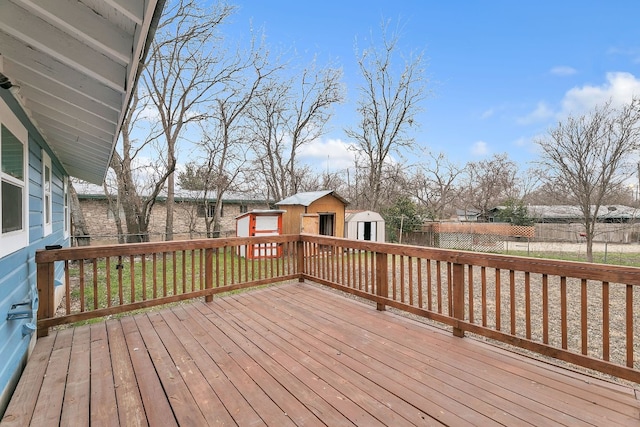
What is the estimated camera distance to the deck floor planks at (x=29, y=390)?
5.69ft

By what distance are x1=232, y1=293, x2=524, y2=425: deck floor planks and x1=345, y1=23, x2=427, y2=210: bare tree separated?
13.6 m

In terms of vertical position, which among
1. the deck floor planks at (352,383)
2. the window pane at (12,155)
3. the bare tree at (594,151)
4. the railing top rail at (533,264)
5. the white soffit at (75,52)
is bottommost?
the deck floor planks at (352,383)

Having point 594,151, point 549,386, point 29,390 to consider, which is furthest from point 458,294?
point 594,151

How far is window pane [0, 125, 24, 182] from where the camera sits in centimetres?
217

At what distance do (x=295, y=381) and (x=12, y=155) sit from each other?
2.80m

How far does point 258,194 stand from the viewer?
59.4 feet

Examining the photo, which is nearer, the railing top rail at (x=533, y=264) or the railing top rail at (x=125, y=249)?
the railing top rail at (x=533, y=264)

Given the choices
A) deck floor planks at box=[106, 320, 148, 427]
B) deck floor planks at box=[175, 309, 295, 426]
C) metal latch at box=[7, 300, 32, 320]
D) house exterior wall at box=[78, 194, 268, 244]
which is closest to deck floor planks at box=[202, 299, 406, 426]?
deck floor planks at box=[175, 309, 295, 426]

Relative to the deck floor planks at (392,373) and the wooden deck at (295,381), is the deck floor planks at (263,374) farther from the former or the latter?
the deck floor planks at (392,373)

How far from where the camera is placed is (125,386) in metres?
2.05

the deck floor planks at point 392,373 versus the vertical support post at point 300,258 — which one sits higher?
the vertical support post at point 300,258

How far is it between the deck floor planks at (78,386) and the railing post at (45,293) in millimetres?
322

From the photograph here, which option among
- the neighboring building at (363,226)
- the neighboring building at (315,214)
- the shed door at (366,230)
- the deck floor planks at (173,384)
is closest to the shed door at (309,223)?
the neighboring building at (315,214)

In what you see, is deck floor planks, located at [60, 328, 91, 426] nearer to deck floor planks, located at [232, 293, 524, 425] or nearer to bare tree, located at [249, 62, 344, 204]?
deck floor planks, located at [232, 293, 524, 425]
